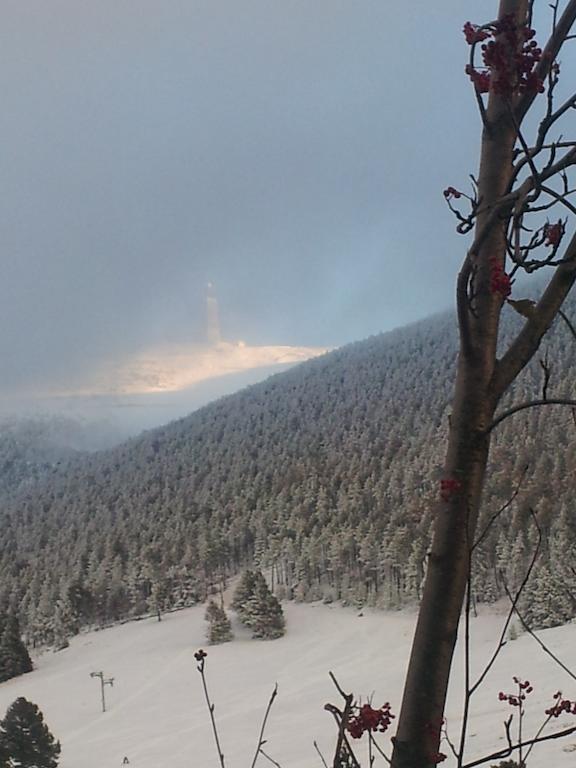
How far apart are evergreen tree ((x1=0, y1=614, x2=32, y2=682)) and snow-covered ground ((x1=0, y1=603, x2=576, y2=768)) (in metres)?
0.86

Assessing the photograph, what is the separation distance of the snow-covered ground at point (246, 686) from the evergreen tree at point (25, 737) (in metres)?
2.72

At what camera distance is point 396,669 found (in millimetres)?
25531

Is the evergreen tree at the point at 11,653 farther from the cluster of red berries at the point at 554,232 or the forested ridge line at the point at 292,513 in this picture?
the cluster of red berries at the point at 554,232

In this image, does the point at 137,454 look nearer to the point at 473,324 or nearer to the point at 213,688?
the point at 213,688

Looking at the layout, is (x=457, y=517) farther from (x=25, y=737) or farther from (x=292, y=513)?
(x=292, y=513)

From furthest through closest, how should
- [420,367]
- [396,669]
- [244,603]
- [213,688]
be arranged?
[420,367] < [244,603] < [213,688] < [396,669]

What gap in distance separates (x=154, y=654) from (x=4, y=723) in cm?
2009

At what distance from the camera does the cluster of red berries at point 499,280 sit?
898 millimetres

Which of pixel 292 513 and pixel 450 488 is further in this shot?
pixel 292 513

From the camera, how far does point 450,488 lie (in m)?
0.91

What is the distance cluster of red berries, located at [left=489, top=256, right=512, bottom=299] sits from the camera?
90cm

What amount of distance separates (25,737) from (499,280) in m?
20.4

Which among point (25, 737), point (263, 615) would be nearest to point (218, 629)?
point (263, 615)

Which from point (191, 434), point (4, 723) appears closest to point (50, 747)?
point (4, 723)
